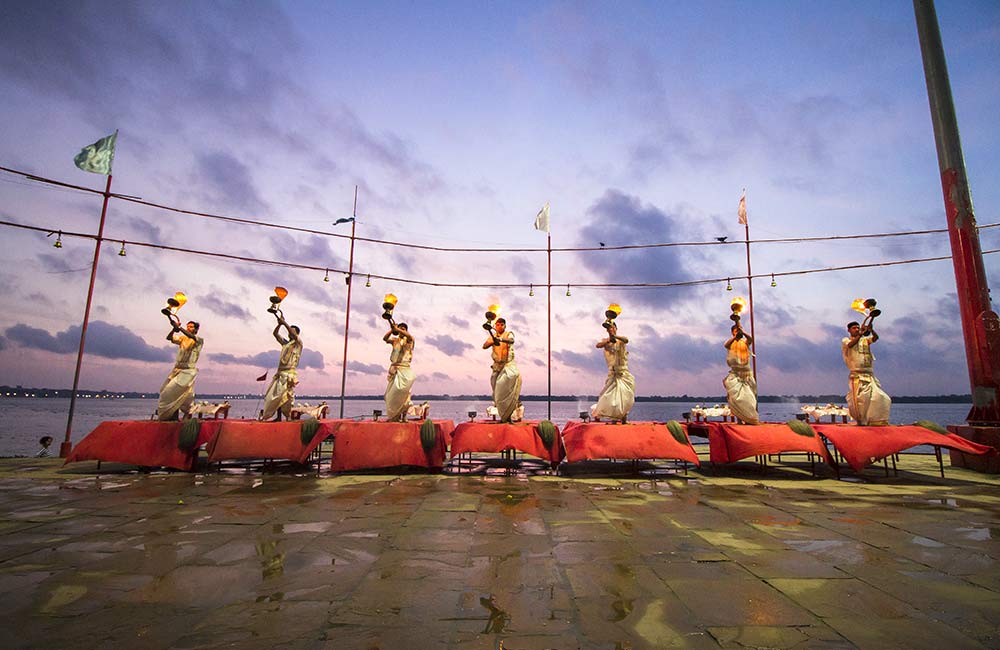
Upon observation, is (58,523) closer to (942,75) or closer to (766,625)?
(766,625)

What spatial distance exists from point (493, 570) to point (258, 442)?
619cm

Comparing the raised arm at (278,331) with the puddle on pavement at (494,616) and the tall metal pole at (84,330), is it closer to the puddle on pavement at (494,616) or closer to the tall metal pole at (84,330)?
the tall metal pole at (84,330)

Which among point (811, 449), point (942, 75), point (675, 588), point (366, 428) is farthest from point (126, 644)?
point (942, 75)

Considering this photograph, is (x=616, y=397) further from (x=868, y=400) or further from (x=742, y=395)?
(x=868, y=400)

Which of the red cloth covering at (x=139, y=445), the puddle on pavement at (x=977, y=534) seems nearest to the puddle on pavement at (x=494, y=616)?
the puddle on pavement at (x=977, y=534)

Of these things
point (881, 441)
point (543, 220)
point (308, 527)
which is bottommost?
point (308, 527)

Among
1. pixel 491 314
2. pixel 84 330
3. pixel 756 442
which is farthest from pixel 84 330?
pixel 756 442

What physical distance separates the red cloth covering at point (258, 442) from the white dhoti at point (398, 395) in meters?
1.49

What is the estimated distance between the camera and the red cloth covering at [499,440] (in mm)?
8305

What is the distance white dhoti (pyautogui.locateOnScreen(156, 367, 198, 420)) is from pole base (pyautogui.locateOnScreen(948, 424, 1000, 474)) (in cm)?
1503

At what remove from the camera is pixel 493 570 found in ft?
11.6

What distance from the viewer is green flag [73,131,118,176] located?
10852mm

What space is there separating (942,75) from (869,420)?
8149 mm

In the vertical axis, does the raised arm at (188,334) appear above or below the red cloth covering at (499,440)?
above
